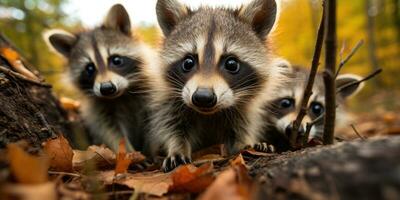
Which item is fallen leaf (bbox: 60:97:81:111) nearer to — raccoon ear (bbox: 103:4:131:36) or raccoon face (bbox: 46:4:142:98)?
raccoon face (bbox: 46:4:142:98)

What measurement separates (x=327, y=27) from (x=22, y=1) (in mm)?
6740

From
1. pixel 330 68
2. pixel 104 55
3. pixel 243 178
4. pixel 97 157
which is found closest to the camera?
pixel 243 178

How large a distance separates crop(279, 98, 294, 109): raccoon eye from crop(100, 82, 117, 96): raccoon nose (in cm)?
185

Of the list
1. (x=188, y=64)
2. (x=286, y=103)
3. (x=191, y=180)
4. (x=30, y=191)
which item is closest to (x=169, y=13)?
(x=188, y=64)

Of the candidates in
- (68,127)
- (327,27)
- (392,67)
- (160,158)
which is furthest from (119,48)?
(392,67)

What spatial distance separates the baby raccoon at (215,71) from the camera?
3893 mm

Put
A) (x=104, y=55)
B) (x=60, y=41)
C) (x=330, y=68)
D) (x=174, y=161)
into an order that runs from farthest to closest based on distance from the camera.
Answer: (x=60, y=41) → (x=104, y=55) → (x=174, y=161) → (x=330, y=68)

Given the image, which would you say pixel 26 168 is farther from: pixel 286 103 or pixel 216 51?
pixel 286 103

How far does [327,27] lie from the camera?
2766 millimetres

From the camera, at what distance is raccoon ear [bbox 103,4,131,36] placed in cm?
557

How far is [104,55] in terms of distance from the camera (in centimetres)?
528

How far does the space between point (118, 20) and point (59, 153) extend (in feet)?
10.8

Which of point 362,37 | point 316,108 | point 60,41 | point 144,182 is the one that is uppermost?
point 362,37

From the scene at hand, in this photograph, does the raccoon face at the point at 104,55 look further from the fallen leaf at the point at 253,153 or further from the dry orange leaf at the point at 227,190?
the dry orange leaf at the point at 227,190
